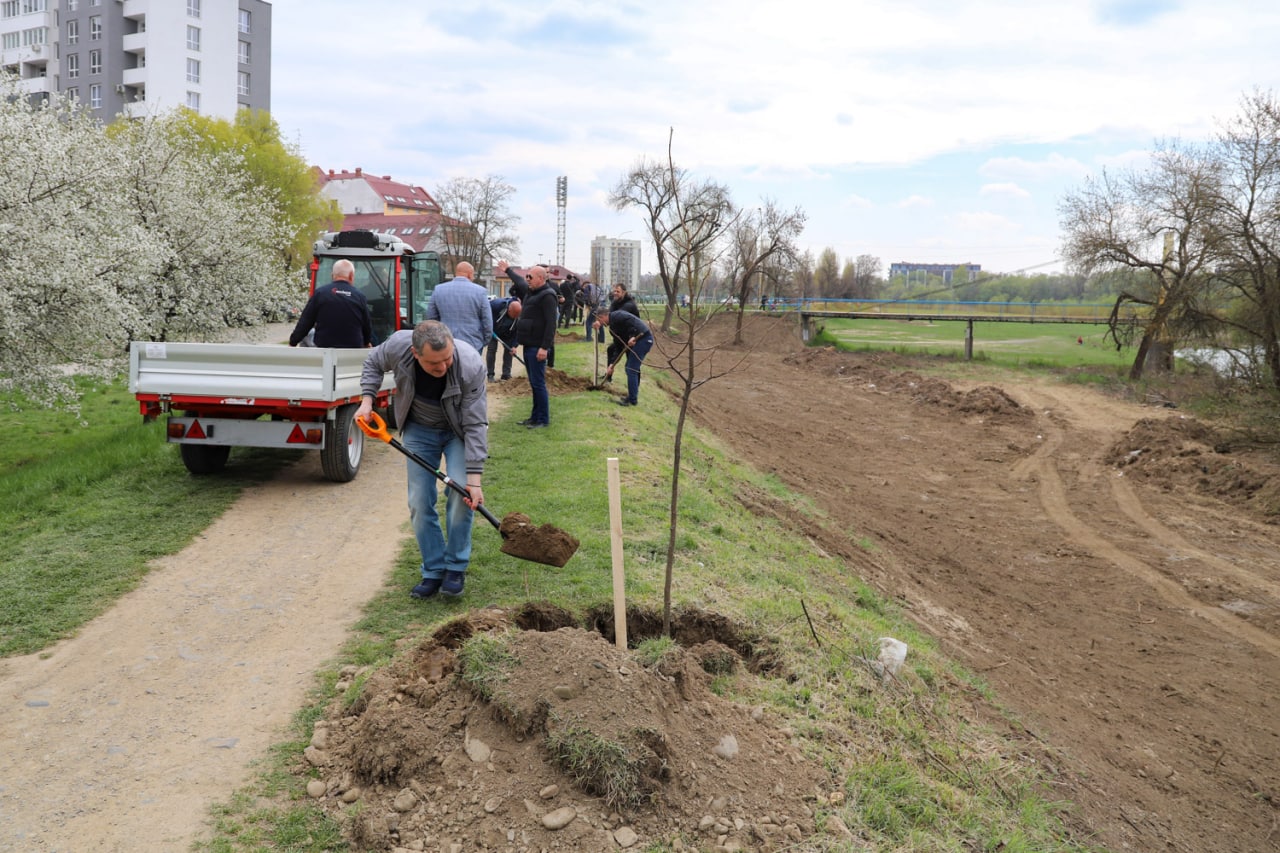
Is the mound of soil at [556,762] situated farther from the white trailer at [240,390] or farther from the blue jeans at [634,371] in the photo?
the blue jeans at [634,371]

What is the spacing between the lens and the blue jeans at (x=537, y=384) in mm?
12273

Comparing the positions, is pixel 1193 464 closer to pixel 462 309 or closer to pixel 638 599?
pixel 462 309

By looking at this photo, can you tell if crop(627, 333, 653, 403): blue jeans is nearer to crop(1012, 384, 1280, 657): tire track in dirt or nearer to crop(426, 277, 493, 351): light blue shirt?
crop(426, 277, 493, 351): light blue shirt

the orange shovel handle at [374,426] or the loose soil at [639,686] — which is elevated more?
the orange shovel handle at [374,426]

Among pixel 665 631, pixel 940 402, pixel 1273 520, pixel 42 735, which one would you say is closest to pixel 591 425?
pixel 665 631

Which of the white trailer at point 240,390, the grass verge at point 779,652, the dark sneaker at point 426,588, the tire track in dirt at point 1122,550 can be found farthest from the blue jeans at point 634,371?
the dark sneaker at point 426,588

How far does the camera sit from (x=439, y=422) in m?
6.09

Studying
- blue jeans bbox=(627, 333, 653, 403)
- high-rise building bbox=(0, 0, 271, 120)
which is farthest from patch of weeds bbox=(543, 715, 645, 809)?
high-rise building bbox=(0, 0, 271, 120)

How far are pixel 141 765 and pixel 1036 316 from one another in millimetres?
39050

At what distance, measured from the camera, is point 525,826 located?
3764mm

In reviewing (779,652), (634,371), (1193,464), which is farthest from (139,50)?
(779,652)

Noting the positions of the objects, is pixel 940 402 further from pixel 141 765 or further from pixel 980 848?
pixel 141 765

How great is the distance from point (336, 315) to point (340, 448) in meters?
1.47

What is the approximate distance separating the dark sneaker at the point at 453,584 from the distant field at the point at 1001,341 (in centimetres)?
3108
